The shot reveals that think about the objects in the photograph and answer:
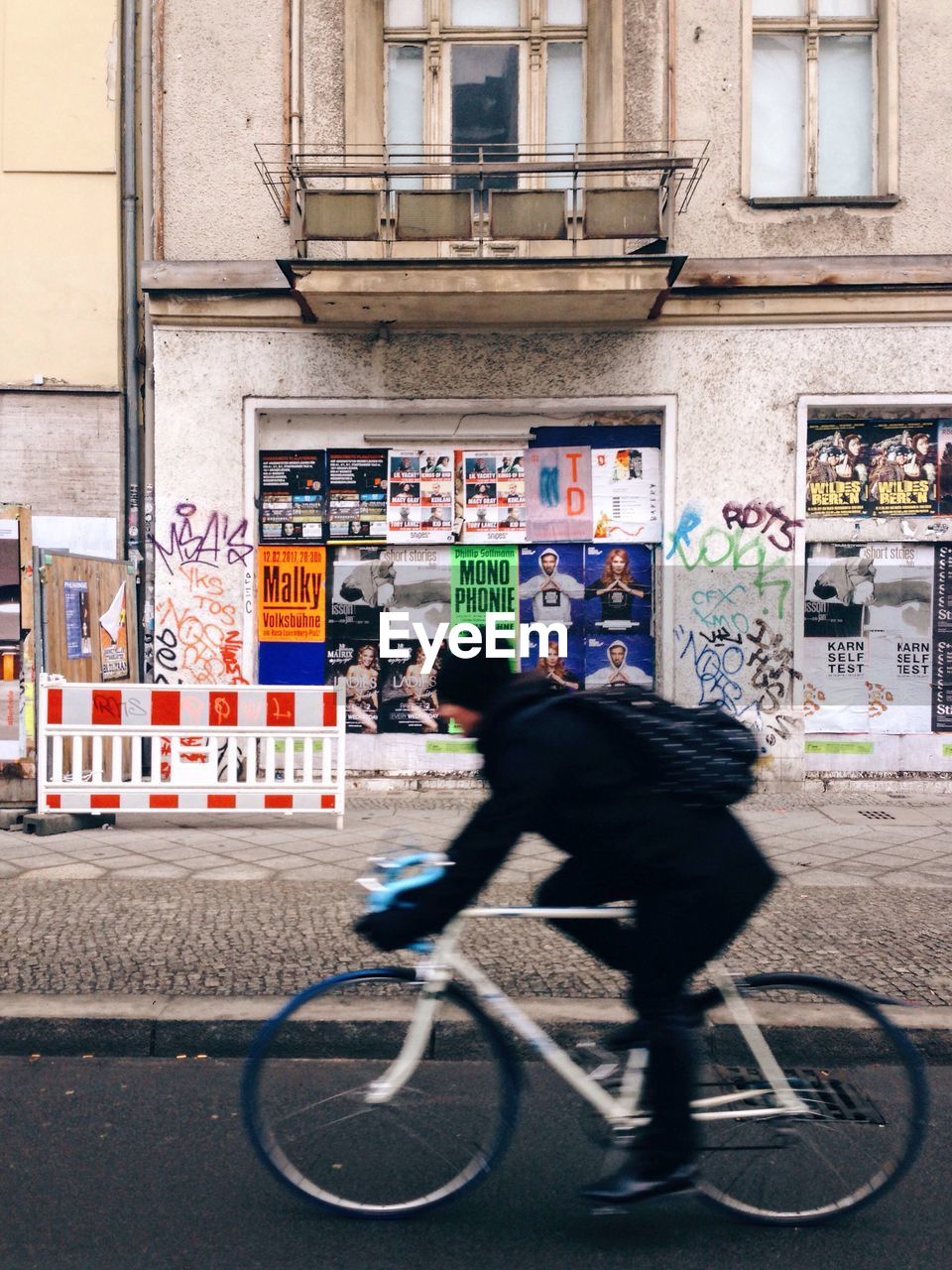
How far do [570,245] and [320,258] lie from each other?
2057 millimetres

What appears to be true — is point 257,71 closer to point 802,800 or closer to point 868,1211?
point 802,800

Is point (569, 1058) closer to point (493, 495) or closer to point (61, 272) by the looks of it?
point (493, 495)

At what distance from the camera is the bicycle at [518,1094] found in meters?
2.89

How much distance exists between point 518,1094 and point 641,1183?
367 mm

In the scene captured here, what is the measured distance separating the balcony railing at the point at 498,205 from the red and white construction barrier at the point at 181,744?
12.4ft

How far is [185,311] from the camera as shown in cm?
966

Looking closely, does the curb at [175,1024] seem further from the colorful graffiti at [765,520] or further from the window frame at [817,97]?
the window frame at [817,97]

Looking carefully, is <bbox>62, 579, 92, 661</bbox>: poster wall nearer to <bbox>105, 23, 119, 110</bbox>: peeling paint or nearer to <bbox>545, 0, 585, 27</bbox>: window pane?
<bbox>105, 23, 119, 110</bbox>: peeling paint

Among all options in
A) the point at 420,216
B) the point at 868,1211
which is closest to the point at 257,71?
the point at 420,216

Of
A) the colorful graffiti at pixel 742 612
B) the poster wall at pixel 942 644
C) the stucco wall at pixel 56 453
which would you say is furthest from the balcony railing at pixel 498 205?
the poster wall at pixel 942 644

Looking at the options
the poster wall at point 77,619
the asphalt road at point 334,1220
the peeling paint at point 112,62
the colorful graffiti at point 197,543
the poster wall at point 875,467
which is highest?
the peeling paint at point 112,62

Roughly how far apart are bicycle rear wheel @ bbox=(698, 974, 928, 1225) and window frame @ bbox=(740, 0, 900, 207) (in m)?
8.21

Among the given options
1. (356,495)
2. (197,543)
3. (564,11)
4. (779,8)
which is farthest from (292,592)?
(779,8)

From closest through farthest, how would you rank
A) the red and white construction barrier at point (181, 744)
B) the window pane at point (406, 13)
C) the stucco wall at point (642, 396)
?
1. the red and white construction barrier at point (181, 744)
2. the stucco wall at point (642, 396)
3. the window pane at point (406, 13)
